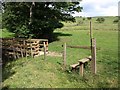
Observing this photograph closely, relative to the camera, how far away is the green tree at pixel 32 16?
96.6 ft

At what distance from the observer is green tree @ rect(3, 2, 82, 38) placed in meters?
29.5

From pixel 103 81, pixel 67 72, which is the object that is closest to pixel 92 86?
pixel 103 81

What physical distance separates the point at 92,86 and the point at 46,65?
5528 millimetres

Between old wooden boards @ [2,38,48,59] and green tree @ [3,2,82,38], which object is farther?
green tree @ [3,2,82,38]

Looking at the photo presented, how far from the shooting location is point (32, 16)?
100 ft

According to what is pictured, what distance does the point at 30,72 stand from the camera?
1592cm

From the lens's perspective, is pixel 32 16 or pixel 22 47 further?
pixel 32 16

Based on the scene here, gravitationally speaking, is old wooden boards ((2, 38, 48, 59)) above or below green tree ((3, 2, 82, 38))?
below

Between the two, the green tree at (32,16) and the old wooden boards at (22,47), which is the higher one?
the green tree at (32,16)

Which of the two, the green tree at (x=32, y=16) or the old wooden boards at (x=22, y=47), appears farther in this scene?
the green tree at (x=32, y=16)

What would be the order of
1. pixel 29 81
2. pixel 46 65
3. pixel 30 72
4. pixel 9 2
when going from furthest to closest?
1. pixel 9 2
2. pixel 46 65
3. pixel 30 72
4. pixel 29 81

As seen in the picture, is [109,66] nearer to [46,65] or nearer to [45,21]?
[46,65]

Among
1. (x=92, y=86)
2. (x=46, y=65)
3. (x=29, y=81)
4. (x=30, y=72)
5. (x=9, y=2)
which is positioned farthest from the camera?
(x=9, y=2)

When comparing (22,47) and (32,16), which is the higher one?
(32,16)
